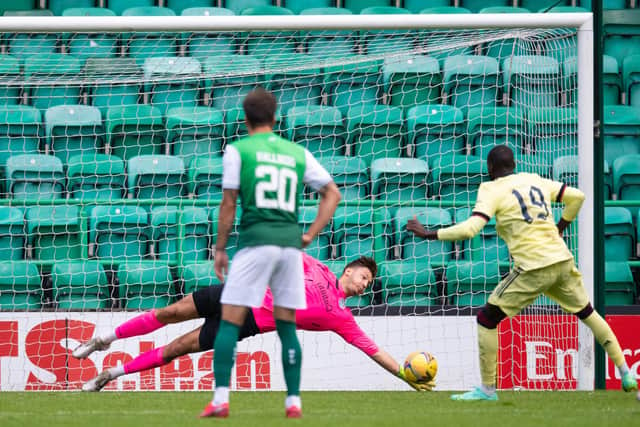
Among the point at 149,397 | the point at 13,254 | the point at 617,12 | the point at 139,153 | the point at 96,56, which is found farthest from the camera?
the point at 617,12

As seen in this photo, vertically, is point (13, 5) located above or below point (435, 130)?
above

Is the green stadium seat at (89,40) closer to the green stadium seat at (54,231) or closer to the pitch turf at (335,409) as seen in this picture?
the green stadium seat at (54,231)

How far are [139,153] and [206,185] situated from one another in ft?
3.08

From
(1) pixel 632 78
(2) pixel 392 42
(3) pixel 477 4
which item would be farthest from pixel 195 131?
(1) pixel 632 78

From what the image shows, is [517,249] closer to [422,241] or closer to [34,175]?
[422,241]

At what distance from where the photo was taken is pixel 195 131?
9742 mm

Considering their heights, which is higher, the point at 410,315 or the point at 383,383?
the point at 410,315

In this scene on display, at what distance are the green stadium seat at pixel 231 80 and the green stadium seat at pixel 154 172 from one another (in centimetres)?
77

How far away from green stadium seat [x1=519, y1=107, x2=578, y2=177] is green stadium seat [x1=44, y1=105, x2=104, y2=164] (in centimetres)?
414

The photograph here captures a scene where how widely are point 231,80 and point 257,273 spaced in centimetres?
570

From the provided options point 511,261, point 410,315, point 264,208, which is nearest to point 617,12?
point 511,261

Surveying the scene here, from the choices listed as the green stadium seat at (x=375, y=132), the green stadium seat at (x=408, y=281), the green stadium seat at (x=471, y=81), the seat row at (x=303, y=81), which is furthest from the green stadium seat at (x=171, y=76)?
the green stadium seat at (x=471, y=81)

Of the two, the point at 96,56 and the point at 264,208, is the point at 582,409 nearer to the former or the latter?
the point at 264,208

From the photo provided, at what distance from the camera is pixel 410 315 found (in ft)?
28.2
